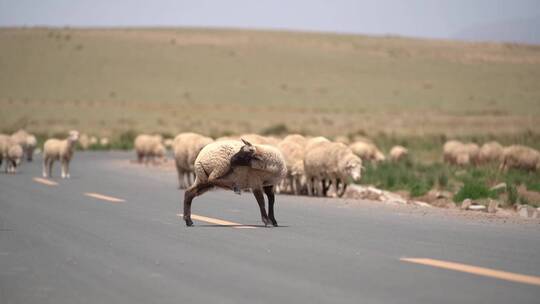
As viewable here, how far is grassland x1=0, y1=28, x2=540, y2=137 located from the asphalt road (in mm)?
46324

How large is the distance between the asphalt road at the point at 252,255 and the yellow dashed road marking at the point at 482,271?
0.07m

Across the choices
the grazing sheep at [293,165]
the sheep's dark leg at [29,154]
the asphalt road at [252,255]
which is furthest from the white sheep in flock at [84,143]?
the asphalt road at [252,255]

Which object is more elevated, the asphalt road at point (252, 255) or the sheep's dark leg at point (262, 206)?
the sheep's dark leg at point (262, 206)

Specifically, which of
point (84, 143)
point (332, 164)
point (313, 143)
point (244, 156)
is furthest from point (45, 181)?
point (84, 143)

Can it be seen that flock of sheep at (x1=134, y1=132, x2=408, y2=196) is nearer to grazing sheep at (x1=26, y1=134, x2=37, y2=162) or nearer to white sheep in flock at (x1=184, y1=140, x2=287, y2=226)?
white sheep in flock at (x1=184, y1=140, x2=287, y2=226)

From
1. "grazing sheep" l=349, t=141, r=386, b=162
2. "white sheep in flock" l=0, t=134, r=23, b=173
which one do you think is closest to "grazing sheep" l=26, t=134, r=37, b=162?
"white sheep in flock" l=0, t=134, r=23, b=173

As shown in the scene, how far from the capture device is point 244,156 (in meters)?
13.6

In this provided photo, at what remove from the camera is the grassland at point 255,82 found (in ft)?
237

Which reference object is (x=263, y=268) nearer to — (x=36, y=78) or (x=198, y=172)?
(x=198, y=172)

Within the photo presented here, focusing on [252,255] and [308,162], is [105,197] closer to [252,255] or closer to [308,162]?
[308,162]

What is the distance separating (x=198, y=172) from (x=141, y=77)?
267 ft

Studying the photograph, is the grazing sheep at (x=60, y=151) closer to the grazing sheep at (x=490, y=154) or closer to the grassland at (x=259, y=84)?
the grazing sheep at (x=490, y=154)

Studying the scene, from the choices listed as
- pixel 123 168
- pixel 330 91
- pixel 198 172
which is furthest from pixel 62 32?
pixel 198 172

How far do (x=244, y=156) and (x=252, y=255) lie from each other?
309 cm
